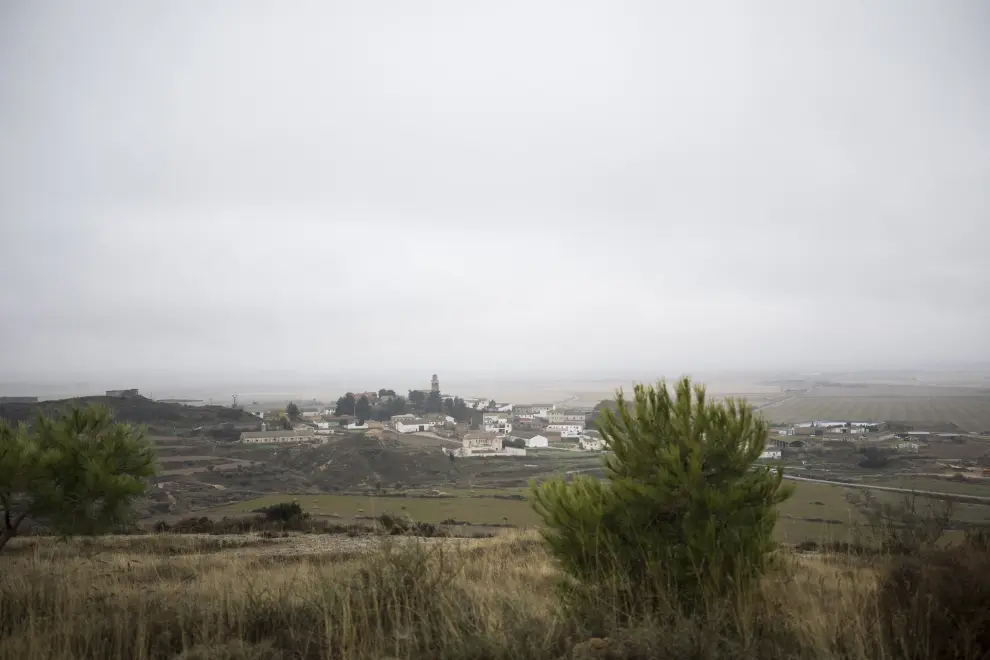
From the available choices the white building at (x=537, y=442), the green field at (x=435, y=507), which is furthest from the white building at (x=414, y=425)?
the green field at (x=435, y=507)

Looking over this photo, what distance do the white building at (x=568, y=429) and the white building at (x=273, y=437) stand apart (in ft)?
72.2

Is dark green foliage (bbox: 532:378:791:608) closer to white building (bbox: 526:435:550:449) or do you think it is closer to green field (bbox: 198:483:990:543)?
green field (bbox: 198:483:990:543)

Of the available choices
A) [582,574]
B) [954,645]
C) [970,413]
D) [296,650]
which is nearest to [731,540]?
[582,574]

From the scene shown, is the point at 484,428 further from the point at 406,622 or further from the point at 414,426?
the point at 406,622

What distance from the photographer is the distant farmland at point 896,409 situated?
22.1 m

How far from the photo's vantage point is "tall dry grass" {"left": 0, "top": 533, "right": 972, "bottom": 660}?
360 cm

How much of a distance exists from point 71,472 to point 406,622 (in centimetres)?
997

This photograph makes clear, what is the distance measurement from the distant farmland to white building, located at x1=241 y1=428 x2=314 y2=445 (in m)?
38.2

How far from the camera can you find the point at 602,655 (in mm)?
3559

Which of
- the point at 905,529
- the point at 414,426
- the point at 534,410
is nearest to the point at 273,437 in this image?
the point at 414,426

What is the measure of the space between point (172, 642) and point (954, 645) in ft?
17.8

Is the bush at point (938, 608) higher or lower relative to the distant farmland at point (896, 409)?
higher

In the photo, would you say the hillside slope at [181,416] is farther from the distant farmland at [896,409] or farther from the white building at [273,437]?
the distant farmland at [896,409]

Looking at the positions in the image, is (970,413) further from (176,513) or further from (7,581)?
(176,513)
